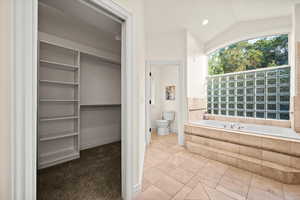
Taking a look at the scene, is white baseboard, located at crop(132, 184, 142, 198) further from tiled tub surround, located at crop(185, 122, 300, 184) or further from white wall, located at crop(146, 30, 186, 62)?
white wall, located at crop(146, 30, 186, 62)

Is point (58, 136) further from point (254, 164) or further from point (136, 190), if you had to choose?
point (254, 164)

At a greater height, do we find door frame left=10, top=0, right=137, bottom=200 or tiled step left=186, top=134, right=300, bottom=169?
door frame left=10, top=0, right=137, bottom=200

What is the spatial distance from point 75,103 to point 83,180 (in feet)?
4.55

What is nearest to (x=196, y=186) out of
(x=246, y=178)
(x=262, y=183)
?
(x=246, y=178)

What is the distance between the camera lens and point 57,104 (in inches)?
87.8

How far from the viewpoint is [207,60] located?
365cm

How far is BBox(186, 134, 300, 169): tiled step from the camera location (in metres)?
1.64

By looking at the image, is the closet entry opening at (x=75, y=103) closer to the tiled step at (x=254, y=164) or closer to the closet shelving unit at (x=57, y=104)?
the closet shelving unit at (x=57, y=104)

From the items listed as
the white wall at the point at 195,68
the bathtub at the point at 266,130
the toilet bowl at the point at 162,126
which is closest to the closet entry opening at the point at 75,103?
the toilet bowl at the point at 162,126

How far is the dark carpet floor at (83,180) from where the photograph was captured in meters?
1.40

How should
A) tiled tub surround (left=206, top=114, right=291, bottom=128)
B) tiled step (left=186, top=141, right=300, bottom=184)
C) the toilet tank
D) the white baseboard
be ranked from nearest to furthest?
the white baseboard < tiled step (left=186, top=141, right=300, bottom=184) < tiled tub surround (left=206, top=114, right=291, bottom=128) < the toilet tank

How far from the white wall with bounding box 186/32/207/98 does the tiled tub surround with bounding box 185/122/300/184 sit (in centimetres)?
106

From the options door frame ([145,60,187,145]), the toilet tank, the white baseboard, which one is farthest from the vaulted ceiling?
the white baseboard

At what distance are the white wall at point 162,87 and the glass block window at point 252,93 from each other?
118cm
